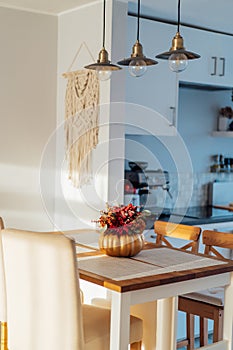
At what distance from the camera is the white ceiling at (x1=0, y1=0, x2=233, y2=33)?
4074 millimetres

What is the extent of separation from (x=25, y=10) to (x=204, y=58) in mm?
1554

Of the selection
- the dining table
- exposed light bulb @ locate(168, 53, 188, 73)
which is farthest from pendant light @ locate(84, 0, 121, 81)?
the dining table

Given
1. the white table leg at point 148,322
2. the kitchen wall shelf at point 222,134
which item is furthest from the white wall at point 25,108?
the kitchen wall shelf at point 222,134

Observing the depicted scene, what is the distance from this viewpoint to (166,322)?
3014 mm

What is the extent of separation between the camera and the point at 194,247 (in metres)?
3.63

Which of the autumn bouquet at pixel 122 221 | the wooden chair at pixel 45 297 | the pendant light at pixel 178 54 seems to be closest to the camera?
the wooden chair at pixel 45 297

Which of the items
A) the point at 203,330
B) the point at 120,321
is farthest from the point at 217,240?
the point at 120,321

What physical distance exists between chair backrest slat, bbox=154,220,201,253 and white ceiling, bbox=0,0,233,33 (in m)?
1.58

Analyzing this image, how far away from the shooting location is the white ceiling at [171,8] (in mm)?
4074

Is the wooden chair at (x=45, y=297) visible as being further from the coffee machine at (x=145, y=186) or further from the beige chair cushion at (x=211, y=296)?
the coffee machine at (x=145, y=186)

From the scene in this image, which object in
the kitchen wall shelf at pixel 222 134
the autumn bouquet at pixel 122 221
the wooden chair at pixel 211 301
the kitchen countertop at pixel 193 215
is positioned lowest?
the wooden chair at pixel 211 301

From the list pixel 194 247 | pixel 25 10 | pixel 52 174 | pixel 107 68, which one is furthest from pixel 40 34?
pixel 194 247

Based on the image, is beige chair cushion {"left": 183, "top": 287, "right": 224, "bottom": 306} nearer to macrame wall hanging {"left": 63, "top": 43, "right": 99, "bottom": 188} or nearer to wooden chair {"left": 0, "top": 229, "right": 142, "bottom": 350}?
wooden chair {"left": 0, "top": 229, "right": 142, "bottom": 350}

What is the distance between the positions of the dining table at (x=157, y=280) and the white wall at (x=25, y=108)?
4.17 ft
